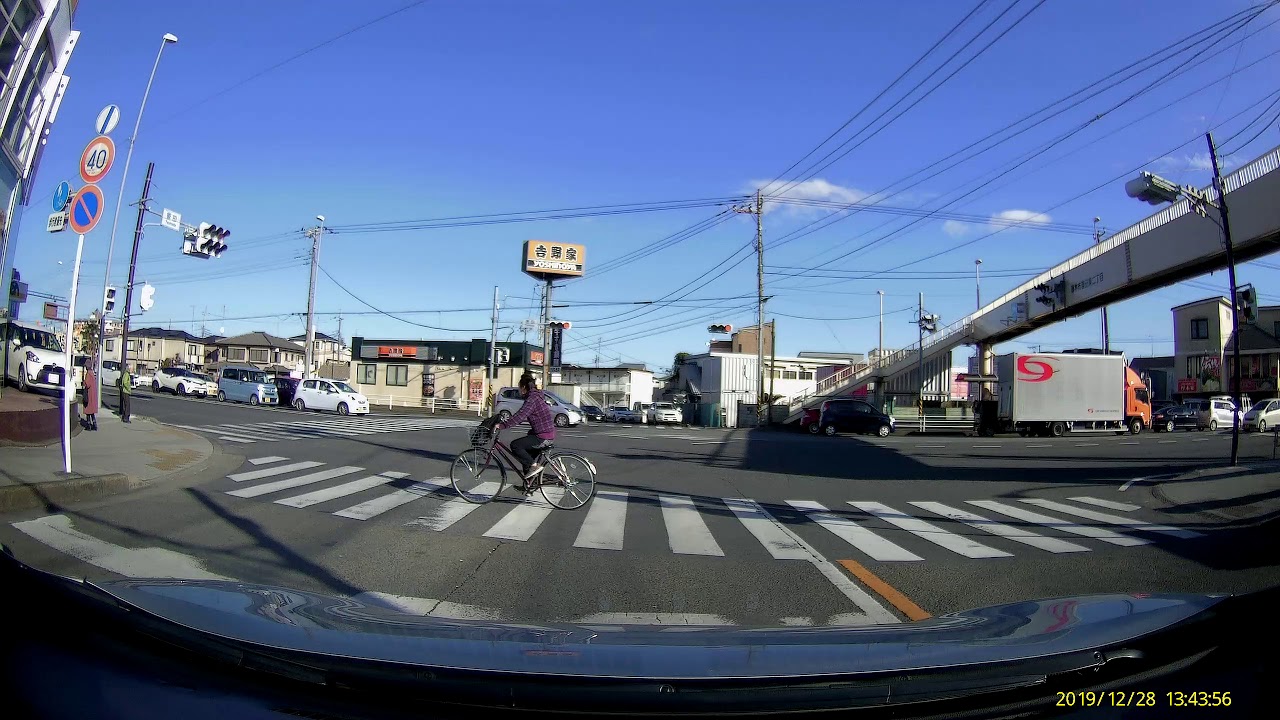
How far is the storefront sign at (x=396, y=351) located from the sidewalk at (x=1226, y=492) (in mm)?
45870

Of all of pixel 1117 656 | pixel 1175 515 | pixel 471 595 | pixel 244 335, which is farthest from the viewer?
pixel 244 335

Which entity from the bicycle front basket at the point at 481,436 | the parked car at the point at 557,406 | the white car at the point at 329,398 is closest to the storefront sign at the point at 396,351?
the white car at the point at 329,398

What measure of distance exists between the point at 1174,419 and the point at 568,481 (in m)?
41.0

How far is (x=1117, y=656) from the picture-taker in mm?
2348

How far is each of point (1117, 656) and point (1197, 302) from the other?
228 ft

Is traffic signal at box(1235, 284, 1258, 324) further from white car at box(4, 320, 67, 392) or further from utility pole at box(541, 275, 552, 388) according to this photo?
utility pole at box(541, 275, 552, 388)

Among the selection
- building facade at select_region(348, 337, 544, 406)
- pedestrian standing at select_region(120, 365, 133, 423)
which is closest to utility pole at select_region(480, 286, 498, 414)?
building facade at select_region(348, 337, 544, 406)

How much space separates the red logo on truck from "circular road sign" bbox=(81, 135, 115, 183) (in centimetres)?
3321

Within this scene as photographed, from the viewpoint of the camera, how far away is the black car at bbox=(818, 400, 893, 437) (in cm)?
3266

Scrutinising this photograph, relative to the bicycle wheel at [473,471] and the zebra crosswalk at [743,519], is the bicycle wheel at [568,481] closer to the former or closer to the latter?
the zebra crosswalk at [743,519]

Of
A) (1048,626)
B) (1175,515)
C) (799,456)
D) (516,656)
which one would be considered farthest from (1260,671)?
(799,456)

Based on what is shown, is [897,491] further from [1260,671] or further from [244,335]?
[244,335]

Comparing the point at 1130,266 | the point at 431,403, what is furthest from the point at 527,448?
the point at 431,403

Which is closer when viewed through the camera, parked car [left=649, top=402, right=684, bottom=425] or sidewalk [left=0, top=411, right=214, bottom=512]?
sidewalk [left=0, top=411, right=214, bottom=512]
